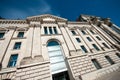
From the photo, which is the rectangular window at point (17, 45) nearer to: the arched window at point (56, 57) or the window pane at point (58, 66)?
the arched window at point (56, 57)

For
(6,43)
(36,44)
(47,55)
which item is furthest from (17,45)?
(47,55)

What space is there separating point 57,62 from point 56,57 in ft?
3.40

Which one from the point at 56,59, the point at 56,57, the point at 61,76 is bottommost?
the point at 61,76

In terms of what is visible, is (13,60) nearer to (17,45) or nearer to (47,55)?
(17,45)

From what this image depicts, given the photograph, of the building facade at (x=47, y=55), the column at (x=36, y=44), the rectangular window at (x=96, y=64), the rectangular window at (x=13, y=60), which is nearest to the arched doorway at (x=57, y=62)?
the building facade at (x=47, y=55)

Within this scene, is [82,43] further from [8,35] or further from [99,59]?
[8,35]

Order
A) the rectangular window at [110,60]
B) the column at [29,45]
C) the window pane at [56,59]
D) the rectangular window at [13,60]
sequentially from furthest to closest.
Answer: the rectangular window at [110,60]
the window pane at [56,59]
the column at [29,45]
the rectangular window at [13,60]

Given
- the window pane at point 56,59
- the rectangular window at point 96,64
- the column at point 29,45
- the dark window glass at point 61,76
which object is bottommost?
the dark window glass at point 61,76

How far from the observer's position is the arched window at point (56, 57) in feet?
41.3

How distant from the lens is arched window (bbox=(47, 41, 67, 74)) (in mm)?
12581

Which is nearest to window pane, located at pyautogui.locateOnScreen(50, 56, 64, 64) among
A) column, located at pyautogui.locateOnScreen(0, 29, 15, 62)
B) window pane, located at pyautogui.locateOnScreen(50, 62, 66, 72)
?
window pane, located at pyautogui.locateOnScreen(50, 62, 66, 72)

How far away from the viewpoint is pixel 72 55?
1317cm

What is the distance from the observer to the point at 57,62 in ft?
43.7

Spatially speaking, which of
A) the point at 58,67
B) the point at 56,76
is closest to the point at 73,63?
the point at 58,67
